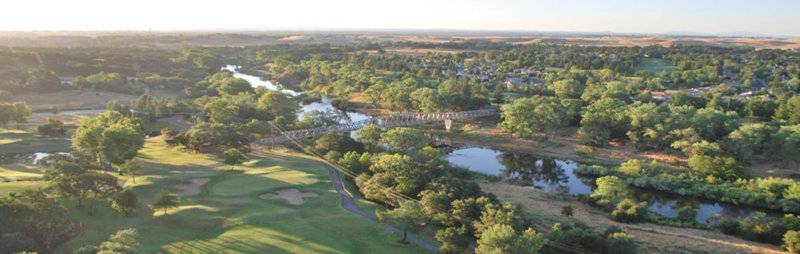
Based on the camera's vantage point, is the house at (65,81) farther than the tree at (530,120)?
Yes

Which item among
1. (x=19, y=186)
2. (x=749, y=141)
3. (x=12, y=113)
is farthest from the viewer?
(x=12, y=113)

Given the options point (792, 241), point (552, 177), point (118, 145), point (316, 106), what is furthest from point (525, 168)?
point (316, 106)

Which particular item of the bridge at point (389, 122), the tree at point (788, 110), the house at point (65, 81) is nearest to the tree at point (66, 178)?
the bridge at point (389, 122)

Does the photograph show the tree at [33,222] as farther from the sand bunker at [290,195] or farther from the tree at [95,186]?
the sand bunker at [290,195]

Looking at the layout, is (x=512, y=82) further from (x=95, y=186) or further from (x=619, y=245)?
(x=95, y=186)

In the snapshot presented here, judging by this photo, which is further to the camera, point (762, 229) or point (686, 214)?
point (686, 214)

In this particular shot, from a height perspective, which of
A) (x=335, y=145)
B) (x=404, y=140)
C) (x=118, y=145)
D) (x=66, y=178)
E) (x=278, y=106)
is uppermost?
(x=66, y=178)
